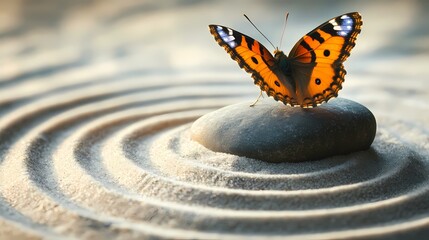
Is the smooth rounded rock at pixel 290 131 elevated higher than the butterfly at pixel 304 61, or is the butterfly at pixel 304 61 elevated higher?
the butterfly at pixel 304 61

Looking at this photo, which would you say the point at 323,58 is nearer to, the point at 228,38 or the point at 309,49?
the point at 309,49

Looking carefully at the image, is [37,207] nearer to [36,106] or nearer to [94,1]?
[36,106]

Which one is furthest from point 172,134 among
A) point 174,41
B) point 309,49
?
point 174,41

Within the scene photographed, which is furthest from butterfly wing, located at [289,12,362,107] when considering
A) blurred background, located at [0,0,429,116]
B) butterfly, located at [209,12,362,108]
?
blurred background, located at [0,0,429,116]

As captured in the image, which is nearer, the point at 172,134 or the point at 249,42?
the point at 249,42

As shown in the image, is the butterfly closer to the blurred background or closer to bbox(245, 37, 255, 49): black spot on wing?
bbox(245, 37, 255, 49): black spot on wing

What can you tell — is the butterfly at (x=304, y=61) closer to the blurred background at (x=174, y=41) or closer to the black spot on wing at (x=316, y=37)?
the black spot on wing at (x=316, y=37)

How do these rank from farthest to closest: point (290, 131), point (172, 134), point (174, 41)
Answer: point (174, 41) → point (172, 134) → point (290, 131)

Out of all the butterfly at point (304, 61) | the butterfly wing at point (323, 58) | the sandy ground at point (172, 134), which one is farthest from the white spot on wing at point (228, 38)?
the sandy ground at point (172, 134)
